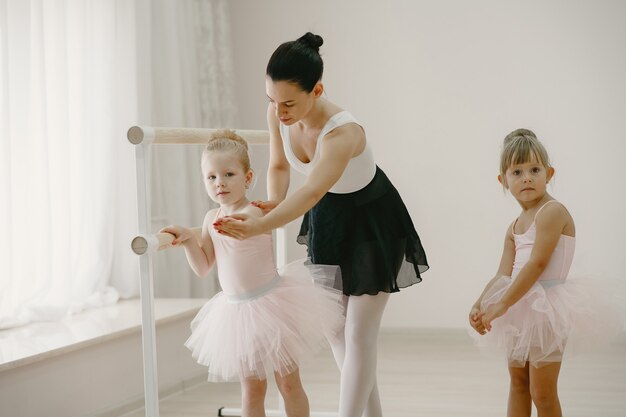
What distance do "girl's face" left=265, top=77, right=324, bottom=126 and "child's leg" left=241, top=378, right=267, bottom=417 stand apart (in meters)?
0.66

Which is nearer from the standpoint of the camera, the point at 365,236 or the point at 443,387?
the point at 365,236

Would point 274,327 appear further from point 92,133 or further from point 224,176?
point 92,133

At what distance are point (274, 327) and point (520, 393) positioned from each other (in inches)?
26.6

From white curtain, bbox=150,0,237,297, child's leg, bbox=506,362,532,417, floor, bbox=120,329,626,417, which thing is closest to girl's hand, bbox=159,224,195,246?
child's leg, bbox=506,362,532,417

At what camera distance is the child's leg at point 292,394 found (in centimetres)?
207

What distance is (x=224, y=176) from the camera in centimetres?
203

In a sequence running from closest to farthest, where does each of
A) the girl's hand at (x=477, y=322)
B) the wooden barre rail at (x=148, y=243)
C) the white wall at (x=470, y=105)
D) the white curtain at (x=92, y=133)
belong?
the wooden barre rail at (x=148, y=243) < the girl's hand at (x=477, y=322) < the white curtain at (x=92, y=133) < the white wall at (x=470, y=105)

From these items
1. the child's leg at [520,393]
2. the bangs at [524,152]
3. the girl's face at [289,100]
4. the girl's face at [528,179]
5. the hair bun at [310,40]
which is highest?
the hair bun at [310,40]

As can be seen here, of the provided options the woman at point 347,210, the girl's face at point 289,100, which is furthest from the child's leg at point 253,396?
the girl's face at point 289,100

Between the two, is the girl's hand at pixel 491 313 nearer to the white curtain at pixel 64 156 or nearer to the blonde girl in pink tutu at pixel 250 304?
the blonde girl in pink tutu at pixel 250 304

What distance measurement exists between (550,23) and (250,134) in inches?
89.1

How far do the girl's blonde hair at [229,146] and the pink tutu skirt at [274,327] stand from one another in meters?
0.32

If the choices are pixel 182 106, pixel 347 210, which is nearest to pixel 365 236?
pixel 347 210

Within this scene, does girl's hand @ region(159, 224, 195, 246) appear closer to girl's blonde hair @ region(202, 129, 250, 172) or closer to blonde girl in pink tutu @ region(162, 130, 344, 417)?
blonde girl in pink tutu @ region(162, 130, 344, 417)
